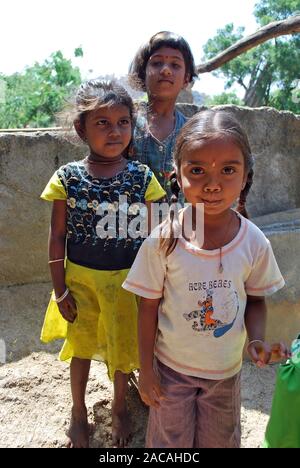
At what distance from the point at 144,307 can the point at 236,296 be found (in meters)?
0.26

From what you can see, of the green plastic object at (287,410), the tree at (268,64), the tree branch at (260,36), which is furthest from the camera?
the tree at (268,64)

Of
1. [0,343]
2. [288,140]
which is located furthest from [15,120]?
[0,343]

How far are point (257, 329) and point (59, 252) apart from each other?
2.34ft

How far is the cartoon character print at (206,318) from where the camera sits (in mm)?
1331

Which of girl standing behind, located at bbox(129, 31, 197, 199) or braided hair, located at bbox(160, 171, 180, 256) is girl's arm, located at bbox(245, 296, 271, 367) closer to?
braided hair, located at bbox(160, 171, 180, 256)

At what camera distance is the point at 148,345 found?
1376mm

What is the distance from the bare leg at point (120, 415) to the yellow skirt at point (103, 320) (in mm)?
66

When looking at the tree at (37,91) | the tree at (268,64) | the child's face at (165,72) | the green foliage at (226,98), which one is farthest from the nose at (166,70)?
the green foliage at (226,98)

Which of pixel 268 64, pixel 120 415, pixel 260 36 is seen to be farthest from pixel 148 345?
pixel 268 64

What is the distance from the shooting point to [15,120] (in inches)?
422

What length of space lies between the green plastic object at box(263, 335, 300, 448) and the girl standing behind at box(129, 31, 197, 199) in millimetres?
856

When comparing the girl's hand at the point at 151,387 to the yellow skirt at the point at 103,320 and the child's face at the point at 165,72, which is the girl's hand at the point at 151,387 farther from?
the child's face at the point at 165,72

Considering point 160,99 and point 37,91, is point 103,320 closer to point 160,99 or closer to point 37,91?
point 160,99

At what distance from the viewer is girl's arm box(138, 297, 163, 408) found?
54.1 inches
